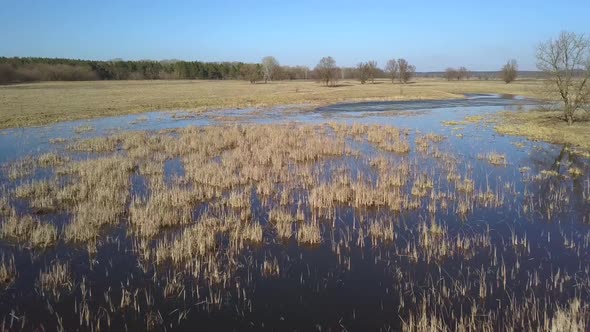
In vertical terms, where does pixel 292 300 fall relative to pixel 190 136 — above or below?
below

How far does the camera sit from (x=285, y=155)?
69.9 feet

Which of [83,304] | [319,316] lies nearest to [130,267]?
[83,304]

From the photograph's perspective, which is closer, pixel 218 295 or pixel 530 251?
pixel 218 295

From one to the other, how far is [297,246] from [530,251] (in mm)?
5630

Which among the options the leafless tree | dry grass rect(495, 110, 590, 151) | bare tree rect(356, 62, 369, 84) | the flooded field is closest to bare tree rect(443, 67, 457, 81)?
the leafless tree

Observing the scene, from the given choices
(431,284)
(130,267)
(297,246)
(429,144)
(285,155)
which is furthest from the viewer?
(429,144)

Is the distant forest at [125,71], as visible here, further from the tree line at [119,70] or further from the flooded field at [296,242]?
the flooded field at [296,242]

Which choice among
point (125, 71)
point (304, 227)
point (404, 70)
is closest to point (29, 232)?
point (304, 227)

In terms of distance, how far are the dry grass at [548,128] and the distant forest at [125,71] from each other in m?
97.3

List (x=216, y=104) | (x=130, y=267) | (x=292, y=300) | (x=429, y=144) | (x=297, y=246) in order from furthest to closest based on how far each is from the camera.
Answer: (x=216, y=104), (x=429, y=144), (x=297, y=246), (x=130, y=267), (x=292, y=300)

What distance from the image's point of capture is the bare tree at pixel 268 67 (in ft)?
440

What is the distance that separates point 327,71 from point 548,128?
262 feet

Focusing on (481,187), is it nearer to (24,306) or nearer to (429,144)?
(429,144)

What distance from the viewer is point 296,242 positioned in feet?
34.3
